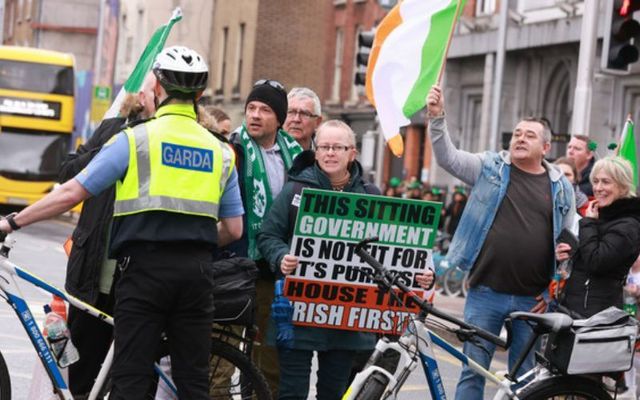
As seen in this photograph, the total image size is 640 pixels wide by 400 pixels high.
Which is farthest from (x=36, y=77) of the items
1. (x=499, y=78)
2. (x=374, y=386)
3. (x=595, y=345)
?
(x=374, y=386)

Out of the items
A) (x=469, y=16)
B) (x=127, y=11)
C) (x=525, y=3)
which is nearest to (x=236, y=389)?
(x=525, y=3)

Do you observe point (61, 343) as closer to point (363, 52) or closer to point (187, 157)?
point (187, 157)

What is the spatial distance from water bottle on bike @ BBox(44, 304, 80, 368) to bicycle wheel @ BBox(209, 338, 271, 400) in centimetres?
67

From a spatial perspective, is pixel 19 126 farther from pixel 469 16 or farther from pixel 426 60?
pixel 426 60

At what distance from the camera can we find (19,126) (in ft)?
116

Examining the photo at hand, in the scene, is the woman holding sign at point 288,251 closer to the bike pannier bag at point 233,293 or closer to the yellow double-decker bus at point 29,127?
the bike pannier bag at point 233,293

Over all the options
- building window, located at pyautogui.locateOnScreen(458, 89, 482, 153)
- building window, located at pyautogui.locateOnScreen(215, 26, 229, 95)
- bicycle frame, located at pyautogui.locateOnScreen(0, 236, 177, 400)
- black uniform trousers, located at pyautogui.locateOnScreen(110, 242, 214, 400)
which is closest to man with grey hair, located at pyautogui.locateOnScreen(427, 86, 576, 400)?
black uniform trousers, located at pyautogui.locateOnScreen(110, 242, 214, 400)

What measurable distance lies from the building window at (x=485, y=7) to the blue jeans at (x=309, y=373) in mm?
27141

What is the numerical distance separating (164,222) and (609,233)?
3.50 m

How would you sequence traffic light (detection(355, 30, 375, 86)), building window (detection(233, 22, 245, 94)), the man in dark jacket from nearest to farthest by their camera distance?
the man in dark jacket → traffic light (detection(355, 30, 375, 86)) → building window (detection(233, 22, 245, 94))

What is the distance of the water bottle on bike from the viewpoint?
7.02 m

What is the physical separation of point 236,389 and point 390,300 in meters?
0.93

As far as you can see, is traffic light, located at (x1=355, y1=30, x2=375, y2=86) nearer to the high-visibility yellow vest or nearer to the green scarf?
the green scarf

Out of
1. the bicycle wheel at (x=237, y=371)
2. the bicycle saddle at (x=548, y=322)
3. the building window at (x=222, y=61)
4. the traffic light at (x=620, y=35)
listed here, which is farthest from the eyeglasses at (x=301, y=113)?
the building window at (x=222, y=61)
